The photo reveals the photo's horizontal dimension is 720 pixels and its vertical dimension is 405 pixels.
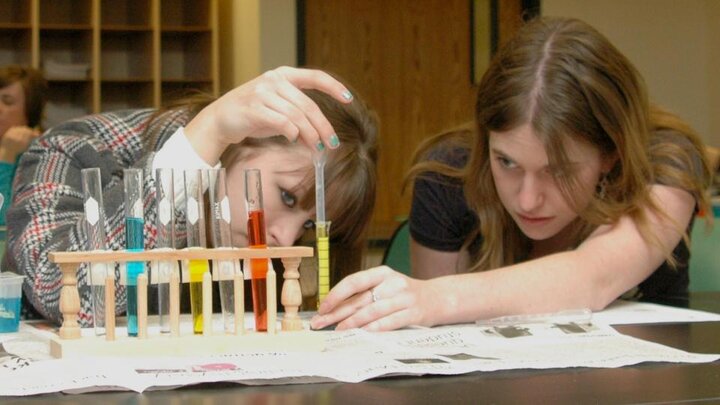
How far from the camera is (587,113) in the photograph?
151 cm

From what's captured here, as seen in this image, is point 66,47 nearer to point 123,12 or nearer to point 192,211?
point 123,12

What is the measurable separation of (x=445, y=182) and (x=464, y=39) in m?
3.97

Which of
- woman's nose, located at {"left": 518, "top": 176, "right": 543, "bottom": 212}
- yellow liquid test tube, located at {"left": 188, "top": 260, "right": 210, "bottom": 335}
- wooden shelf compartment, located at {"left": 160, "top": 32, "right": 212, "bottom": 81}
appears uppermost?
wooden shelf compartment, located at {"left": 160, "top": 32, "right": 212, "bottom": 81}

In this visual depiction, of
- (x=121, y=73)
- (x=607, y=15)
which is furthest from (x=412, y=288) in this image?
(x=121, y=73)

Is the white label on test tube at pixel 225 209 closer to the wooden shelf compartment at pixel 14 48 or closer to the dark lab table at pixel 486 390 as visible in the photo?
the dark lab table at pixel 486 390

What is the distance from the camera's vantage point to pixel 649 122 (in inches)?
64.8

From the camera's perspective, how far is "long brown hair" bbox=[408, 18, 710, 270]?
→ 1497mm

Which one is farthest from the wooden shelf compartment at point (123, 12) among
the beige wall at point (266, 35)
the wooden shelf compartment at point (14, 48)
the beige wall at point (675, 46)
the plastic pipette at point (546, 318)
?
the plastic pipette at point (546, 318)

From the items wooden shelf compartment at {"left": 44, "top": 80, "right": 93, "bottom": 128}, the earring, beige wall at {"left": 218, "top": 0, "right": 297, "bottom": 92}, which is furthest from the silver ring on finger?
wooden shelf compartment at {"left": 44, "top": 80, "right": 93, "bottom": 128}

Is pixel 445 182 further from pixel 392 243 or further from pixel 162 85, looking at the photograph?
pixel 162 85

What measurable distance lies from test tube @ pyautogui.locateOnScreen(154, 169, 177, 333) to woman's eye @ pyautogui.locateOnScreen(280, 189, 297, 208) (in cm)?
29

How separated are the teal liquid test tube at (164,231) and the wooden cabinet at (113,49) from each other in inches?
188

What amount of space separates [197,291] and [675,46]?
5185 mm

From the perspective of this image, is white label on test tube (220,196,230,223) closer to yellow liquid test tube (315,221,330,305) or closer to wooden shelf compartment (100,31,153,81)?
yellow liquid test tube (315,221,330,305)
